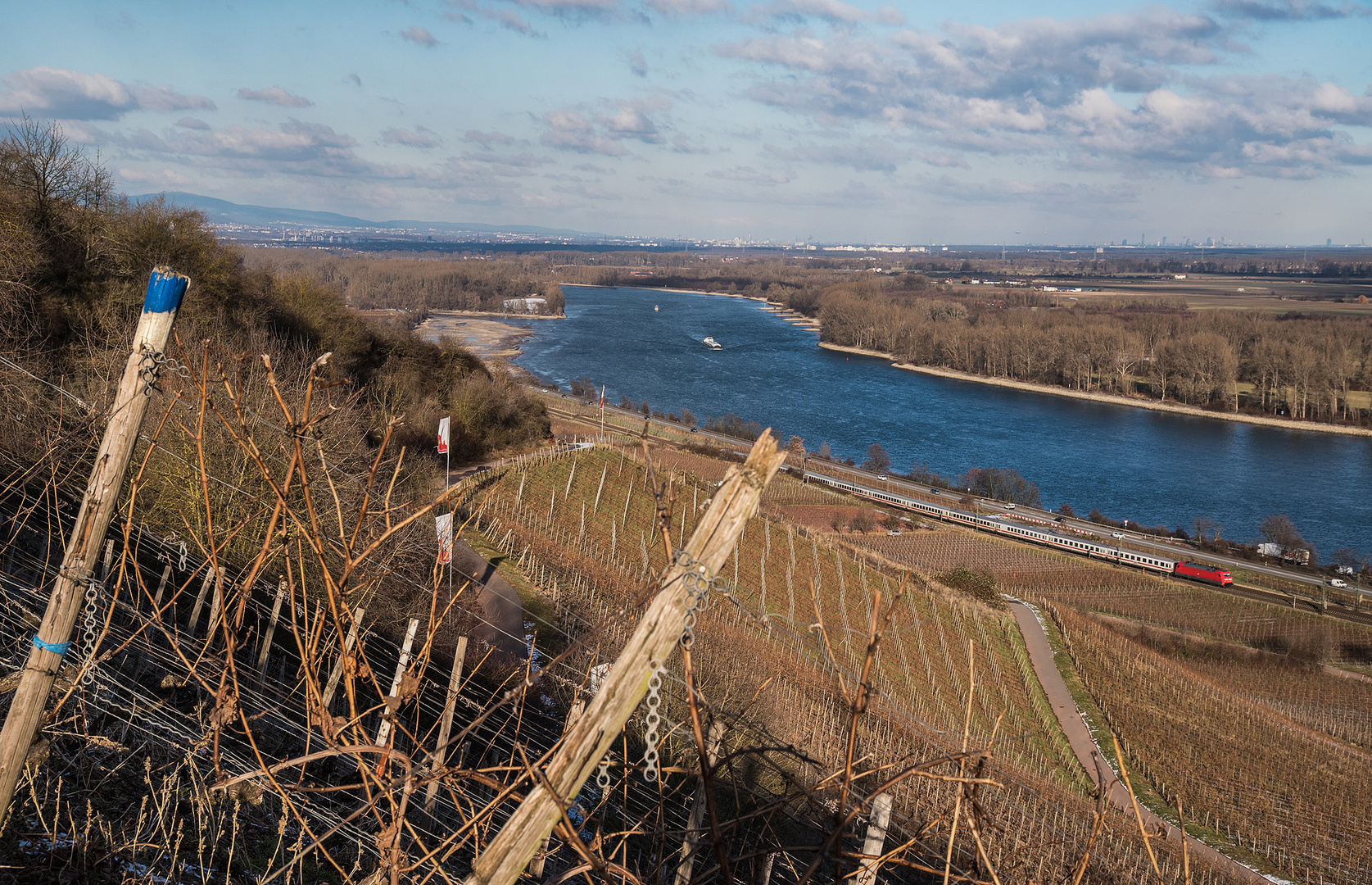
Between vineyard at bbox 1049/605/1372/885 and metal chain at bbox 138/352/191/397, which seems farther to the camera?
vineyard at bbox 1049/605/1372/885

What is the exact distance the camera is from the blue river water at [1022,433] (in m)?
34.8

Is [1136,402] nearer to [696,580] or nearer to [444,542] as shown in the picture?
[444,542]

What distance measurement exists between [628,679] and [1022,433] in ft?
161

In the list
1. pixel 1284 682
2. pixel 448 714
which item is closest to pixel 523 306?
pixel 1284 682

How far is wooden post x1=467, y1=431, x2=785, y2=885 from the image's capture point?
4.13 ft

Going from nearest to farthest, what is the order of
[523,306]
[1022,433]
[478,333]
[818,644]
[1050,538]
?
[818,644]
[1050,538]
[1022,433]
[478,333]
[523,306]

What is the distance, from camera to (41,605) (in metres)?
4.87

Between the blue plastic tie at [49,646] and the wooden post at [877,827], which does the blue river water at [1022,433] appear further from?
the blue plastic tie at [49,646]

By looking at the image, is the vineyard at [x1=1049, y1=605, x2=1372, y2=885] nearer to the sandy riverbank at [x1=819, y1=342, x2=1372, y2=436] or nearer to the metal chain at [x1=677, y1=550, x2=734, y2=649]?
the metal chain at [x1=677, y1=550, x2=734, y2=649]

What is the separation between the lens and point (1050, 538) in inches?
1157

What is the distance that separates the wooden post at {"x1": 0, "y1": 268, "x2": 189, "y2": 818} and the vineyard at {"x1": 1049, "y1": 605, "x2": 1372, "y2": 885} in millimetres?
13677

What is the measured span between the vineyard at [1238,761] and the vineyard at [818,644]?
1718 millimetres

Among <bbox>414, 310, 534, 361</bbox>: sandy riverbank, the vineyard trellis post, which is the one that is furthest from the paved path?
<bbox>414, 310, 534, 361</bbox>: sandy riverbank

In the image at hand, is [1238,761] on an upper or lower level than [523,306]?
lower
